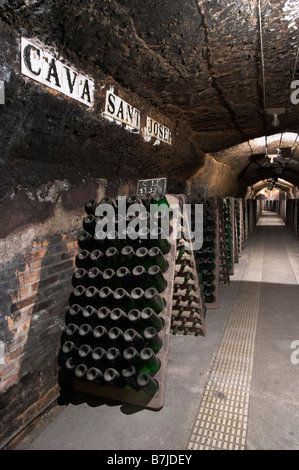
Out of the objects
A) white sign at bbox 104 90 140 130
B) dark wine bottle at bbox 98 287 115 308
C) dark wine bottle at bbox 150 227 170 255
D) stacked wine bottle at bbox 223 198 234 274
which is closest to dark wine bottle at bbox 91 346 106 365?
dark wine bottle at bbox 98 287 115 308

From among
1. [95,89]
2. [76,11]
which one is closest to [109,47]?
[95,89]

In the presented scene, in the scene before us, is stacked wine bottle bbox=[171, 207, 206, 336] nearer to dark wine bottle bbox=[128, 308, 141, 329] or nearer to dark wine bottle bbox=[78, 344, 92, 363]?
dark wine bottle bbox=[128, 308, 141, 329]

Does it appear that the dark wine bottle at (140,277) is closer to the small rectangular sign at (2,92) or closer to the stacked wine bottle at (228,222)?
the small rectangular sign at (2,92)

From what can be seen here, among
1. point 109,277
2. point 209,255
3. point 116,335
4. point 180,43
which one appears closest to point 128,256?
Result: point 109,277

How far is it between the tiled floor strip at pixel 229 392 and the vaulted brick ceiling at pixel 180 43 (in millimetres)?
2885

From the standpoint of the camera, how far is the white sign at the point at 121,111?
113 inches

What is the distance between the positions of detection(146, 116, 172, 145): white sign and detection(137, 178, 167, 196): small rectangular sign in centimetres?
81

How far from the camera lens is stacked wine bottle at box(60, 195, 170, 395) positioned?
2.28 m

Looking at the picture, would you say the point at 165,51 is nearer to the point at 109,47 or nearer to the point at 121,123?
the point at 109,47

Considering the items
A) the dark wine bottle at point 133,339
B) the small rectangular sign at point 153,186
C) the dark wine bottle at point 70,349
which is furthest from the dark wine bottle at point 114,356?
the small rectangular sign at point 153,186

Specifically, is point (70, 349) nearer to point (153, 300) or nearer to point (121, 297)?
point (121, 297)

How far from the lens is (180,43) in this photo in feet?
8.46
